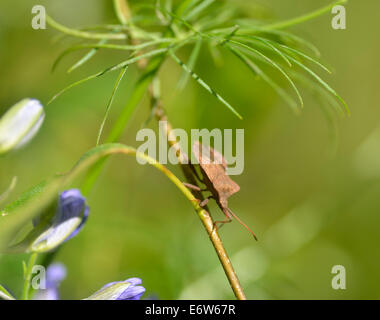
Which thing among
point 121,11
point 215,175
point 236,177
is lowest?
point 236,177

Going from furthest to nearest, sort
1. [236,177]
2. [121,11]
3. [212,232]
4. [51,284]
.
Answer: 1. [236,177]
2. [121,11]
3. [51,284]
4. [212,232]

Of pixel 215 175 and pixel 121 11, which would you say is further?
pixel 121 11

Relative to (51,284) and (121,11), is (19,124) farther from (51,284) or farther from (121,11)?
(121,11)

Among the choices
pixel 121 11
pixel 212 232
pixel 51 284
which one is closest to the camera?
pixel 212 232

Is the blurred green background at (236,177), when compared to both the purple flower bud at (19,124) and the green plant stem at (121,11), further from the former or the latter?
the purple flower bud at (19,124)

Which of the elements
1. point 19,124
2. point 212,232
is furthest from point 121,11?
point 212,232

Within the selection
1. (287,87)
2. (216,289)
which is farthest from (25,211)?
(287,87)

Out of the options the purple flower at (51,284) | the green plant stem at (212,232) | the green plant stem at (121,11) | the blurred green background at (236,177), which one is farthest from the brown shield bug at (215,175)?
the blurred green background at (236,177)
